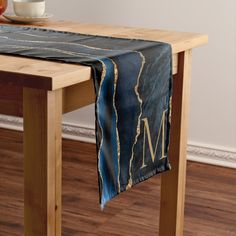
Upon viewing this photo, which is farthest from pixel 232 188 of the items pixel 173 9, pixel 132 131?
pixel 132 131

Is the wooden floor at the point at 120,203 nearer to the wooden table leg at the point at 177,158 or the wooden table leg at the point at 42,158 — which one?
the wooden table leg at the point at 177,158

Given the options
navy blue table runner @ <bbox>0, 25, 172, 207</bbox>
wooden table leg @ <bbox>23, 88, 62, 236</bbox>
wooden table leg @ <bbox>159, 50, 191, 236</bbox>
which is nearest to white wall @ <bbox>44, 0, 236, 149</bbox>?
wooden table leg @ <bbox>159, 50, 191, 236</bbox>

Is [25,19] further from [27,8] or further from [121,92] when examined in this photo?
[121,92]

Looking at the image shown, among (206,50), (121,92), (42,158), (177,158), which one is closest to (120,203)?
(177,158)

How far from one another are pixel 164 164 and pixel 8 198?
3.28 feet

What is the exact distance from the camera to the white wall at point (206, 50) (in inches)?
122

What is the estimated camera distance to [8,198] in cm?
275

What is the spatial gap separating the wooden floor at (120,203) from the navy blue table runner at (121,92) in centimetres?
65

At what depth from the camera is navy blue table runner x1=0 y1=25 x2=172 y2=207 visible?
1566 mm

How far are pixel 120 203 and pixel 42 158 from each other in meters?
1.31

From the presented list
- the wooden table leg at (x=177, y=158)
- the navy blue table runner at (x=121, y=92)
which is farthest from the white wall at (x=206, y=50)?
the navy blue table runner at (x=121, y=92)

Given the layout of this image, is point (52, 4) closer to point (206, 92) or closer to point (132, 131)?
point (206, 92)

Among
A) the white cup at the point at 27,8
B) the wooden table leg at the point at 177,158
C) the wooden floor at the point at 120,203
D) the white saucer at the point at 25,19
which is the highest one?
the white cup at the point at 27,8

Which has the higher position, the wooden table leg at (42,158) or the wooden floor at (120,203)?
the wooden table leg at (42,158)
